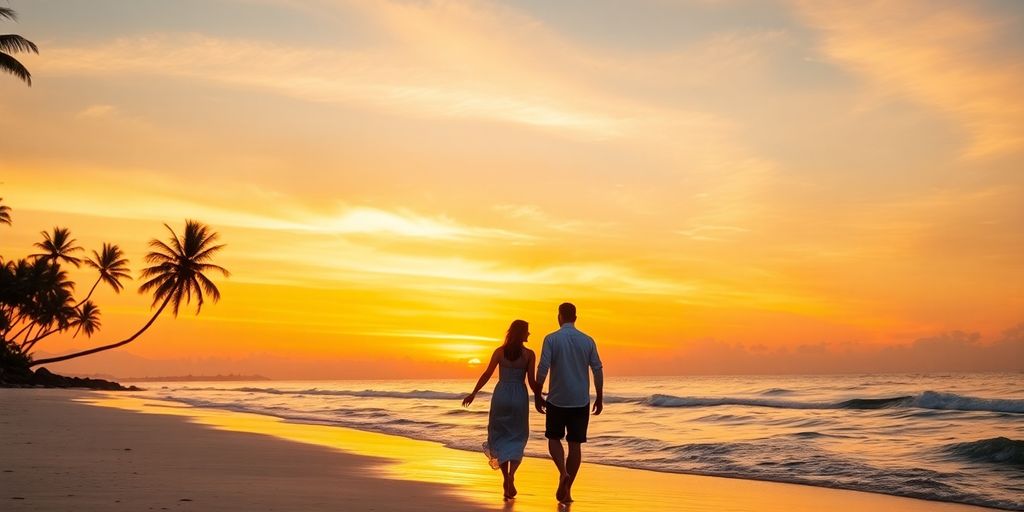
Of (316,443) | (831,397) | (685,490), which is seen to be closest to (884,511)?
(685,490)

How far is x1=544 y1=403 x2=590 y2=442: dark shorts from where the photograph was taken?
9.32 m

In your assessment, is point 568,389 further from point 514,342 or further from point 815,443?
point 815,443

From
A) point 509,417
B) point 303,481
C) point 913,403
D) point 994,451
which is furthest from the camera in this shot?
point 913,403

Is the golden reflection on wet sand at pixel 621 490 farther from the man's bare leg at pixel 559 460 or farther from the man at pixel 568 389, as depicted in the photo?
the man at pixel 568 389

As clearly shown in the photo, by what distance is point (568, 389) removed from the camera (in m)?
9.33

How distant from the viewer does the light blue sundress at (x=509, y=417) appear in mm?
9555

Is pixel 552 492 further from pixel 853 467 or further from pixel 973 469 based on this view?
pixel 973 469

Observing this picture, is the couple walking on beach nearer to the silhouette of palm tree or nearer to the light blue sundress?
the light blue sundress

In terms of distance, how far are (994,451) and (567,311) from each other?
9400 mm

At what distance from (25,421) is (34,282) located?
42277 mm

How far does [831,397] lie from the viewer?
39156 mm

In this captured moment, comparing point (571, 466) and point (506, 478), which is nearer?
point (571, 466)

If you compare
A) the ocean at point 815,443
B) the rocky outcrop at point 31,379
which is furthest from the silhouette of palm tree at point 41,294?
the ocean at point 815,443

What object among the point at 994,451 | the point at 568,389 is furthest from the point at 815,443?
the point at 568,389
